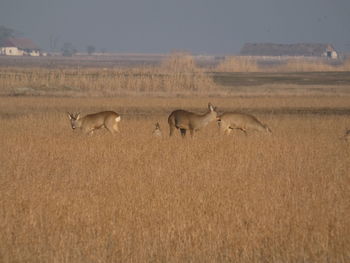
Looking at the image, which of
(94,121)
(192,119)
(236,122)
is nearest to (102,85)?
(94,121)

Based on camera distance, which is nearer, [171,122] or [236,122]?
[171,122]

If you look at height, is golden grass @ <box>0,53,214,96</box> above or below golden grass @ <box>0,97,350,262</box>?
above

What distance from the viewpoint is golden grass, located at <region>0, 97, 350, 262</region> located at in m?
9.06

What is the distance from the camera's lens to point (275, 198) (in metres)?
11.8

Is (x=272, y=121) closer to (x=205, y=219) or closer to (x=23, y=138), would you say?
(x=23, y=138)

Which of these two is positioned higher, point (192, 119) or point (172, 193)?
point (192, 119)

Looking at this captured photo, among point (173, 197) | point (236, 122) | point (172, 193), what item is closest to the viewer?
point (173, 197)

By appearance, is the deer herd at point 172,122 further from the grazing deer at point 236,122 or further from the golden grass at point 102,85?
the golden grass at point 102,85

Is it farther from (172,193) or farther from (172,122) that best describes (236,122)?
(172,193)

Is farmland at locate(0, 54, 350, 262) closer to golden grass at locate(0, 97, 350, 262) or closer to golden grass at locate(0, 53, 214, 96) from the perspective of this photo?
golden grass at locate(0, 97, 350, 262)

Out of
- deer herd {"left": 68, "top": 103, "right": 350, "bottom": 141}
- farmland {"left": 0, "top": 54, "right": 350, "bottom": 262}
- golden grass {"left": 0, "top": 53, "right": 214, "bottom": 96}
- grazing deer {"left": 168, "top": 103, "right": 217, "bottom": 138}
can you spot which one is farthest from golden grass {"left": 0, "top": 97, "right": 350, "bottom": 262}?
golden grass {"left": 0, "top": 53, "right": 214, "bottom": 96}

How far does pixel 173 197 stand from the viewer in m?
11.9

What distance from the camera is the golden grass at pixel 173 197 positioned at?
29.7 ft

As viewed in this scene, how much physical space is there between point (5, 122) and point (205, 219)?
15366 mm
